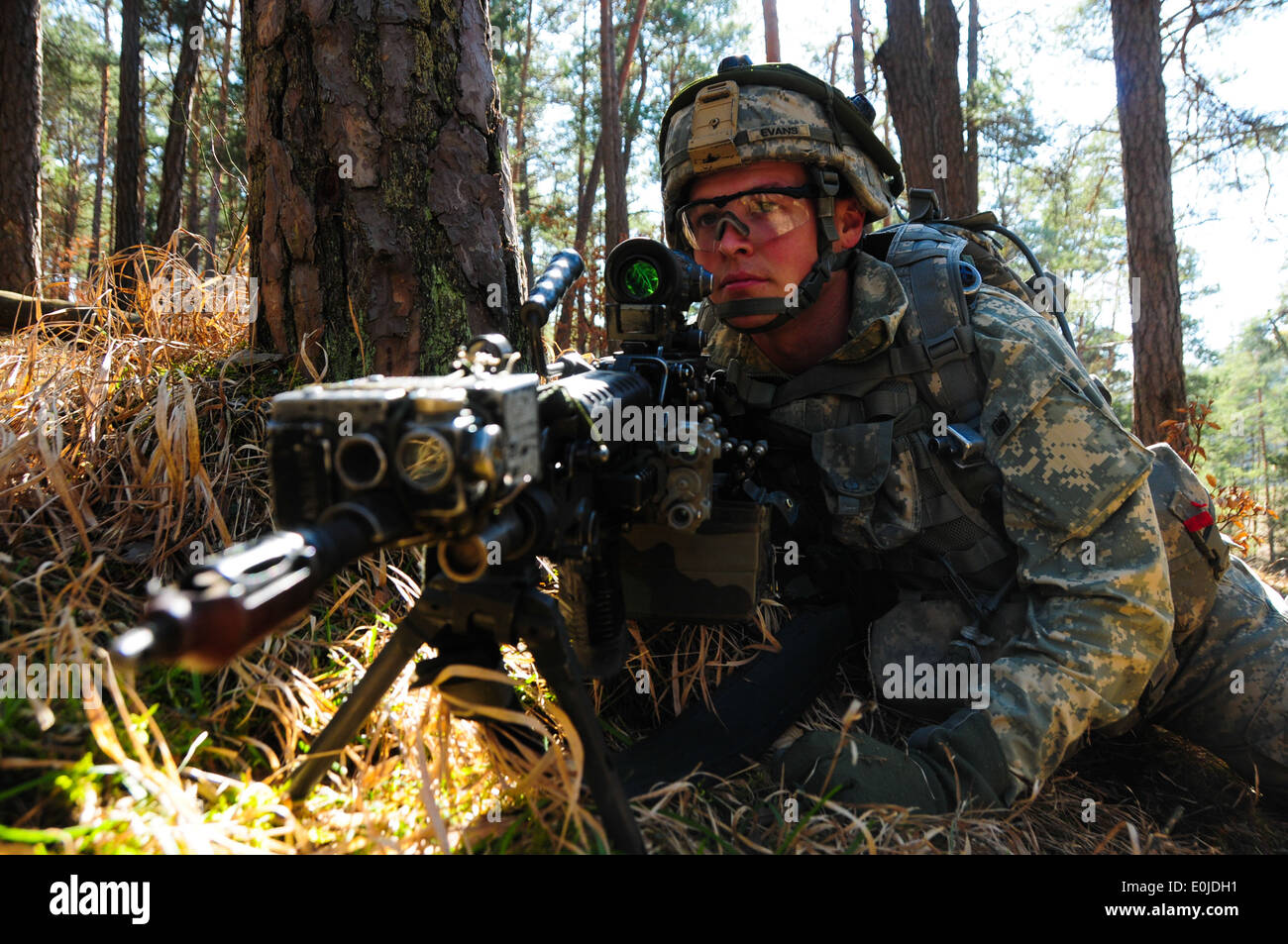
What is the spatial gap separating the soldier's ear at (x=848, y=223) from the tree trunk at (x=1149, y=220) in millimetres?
5658

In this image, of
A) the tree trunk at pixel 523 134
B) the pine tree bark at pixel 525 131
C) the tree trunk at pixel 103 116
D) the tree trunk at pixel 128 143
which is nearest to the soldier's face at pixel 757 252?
the tree trunk at pixel 128 143

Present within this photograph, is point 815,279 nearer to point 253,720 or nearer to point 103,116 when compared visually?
point 253,720

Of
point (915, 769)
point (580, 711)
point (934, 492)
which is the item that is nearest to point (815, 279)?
point (934, 492)

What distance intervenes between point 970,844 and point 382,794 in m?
1.52

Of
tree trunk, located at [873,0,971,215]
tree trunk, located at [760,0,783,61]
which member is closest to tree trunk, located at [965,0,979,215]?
tree trunk, located at [873,0,971,215]

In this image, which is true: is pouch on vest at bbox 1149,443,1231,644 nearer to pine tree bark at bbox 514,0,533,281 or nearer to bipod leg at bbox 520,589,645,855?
bipod leg at bbox 520,589,645,855

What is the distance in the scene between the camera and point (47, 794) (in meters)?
1.57

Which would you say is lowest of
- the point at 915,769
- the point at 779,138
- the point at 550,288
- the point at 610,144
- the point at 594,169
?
the point at 915,769

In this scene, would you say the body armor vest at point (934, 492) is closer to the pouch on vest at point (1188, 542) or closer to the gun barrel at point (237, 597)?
the pouch on vest at point (1188, 542)

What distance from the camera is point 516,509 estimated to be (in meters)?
1.50

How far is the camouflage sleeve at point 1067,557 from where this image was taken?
90.6 inches

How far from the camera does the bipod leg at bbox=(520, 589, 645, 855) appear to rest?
1.56 meters

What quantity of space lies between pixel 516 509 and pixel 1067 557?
1879 mm
